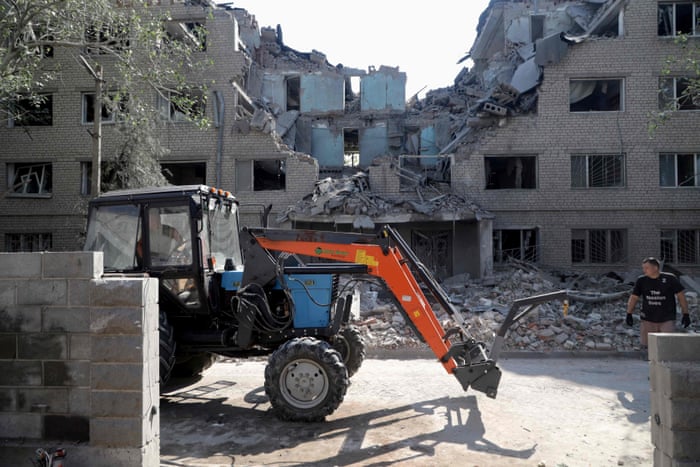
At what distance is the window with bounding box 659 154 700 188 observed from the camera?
704 inches

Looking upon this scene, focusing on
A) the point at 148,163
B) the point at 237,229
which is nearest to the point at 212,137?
the point at 148,163

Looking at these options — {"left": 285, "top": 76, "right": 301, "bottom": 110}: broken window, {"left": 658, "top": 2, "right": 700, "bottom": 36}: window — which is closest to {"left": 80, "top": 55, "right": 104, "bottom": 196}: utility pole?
{"left": 285, "top": 76, "right": 301, "bottom": 110}: broken window

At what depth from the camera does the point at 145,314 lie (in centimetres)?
377

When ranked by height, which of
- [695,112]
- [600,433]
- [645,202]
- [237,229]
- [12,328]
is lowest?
[600,433]

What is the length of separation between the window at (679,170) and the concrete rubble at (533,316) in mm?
4221

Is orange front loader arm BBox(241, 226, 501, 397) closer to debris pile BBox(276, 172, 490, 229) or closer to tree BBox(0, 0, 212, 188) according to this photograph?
tree BBox(0, 0, 212, 188)

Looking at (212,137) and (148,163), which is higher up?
(212,137)

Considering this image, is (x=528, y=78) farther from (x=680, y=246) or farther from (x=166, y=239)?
(x=166, y=239)

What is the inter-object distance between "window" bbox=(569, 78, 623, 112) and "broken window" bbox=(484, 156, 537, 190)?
2632 millimetres

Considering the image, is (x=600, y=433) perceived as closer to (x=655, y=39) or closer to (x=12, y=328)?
(x=12, y=328)

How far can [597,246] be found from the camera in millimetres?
17938

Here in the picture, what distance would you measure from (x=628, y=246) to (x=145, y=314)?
698 inches

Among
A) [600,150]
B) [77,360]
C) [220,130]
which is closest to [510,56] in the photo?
[600,150]

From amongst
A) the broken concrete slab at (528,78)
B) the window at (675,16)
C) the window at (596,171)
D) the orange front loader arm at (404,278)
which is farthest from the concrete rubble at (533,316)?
the window at (675,16)
